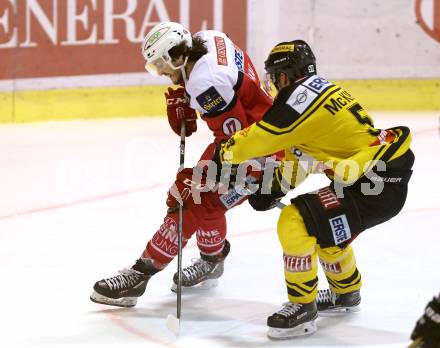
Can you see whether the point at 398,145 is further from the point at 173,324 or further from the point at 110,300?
the point at 110,300

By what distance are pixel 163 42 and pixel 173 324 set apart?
1.10 m

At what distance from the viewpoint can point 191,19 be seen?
27.6 ft

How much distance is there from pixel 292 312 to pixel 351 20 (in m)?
5.29

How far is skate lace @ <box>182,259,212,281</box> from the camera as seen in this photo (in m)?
4.46

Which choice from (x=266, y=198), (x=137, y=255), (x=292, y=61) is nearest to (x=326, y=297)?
(x=266, y=198)

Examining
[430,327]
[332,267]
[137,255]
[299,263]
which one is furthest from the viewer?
[137,255]

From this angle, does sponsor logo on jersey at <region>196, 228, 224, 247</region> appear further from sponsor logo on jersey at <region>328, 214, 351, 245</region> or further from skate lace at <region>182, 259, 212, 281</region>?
sponsor logo on jersey at <region>328, 214, 351, 245</region>

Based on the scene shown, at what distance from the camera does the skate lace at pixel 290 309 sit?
3738 mm

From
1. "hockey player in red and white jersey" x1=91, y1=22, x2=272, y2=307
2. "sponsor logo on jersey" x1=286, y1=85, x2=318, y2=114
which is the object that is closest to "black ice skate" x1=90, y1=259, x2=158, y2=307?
"hockey player in red and white jersey" x1=91, y1=22, x2=272, y2=307

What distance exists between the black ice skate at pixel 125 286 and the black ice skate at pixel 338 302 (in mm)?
670

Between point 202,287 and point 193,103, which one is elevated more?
point 193,103

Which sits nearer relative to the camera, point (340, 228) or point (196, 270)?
point (340, 228)

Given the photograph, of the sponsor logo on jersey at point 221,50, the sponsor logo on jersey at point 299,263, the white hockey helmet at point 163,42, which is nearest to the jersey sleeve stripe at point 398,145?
the sponsor logo on jersey at point 299,263

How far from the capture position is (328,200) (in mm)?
3697
